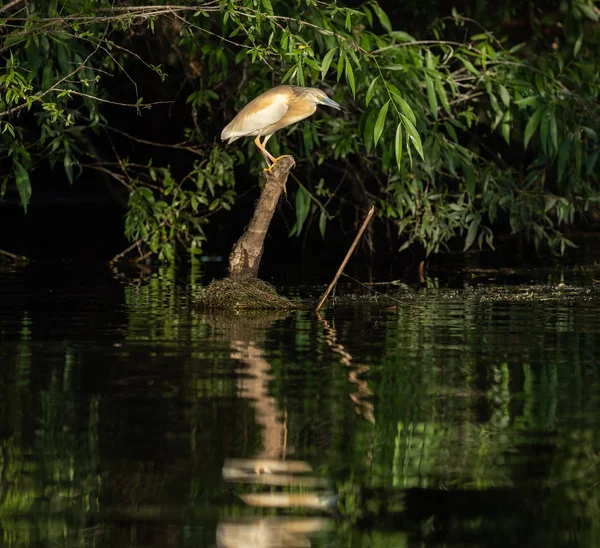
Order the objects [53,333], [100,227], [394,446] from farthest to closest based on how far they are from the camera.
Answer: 1. [100,227]
2. [53,333]
3. [394,446]

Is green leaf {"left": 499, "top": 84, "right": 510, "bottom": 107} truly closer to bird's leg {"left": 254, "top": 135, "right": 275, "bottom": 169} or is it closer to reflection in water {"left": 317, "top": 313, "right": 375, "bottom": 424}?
bird's leg {"left": 254, "top": 135, "right": 275, "bottom": 169}

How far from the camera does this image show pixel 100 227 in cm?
2595

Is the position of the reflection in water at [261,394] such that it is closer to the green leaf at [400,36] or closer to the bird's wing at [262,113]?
the bird's wing at [262,113]

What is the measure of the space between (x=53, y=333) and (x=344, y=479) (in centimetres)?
507

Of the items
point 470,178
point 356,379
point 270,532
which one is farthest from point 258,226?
point 270,532

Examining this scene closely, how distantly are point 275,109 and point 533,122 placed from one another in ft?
10.2

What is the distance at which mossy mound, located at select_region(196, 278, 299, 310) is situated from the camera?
472 inches

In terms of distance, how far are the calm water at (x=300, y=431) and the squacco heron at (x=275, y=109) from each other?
6.22 ft

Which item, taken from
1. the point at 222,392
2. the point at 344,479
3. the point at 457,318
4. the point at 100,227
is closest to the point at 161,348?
the point at 222,392

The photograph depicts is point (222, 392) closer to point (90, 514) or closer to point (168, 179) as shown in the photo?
point (90, 514)

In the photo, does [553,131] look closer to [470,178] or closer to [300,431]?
[470,178]

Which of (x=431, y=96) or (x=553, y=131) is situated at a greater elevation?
(x=431, y=96)

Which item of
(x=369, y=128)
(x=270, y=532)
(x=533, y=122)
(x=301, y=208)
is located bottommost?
(x=270, y=532)

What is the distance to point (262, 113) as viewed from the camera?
12.3 m
